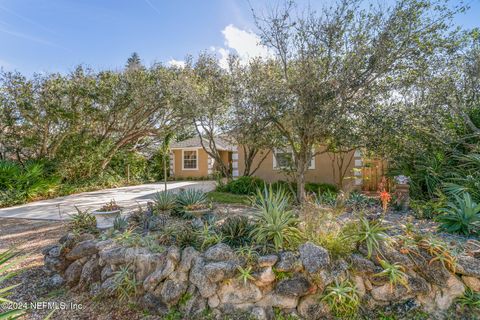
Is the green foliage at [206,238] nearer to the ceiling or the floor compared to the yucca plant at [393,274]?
nearer to the ceiling

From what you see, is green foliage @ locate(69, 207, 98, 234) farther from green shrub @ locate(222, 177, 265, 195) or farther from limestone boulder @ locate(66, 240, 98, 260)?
green shrub @ locate(222, 177, 265, 195)

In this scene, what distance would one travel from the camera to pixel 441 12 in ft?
20.2

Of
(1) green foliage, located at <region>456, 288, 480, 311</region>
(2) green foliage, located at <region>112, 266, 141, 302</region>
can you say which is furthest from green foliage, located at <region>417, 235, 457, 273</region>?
(2) green foliage, located at <region>112, 266, 141, 302</region>

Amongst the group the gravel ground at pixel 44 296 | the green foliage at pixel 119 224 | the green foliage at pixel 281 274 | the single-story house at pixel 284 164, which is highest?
the single-story house at pixel 284 164

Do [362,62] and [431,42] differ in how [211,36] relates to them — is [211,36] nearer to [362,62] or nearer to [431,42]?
[362,62]

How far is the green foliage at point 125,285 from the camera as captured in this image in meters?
3.23

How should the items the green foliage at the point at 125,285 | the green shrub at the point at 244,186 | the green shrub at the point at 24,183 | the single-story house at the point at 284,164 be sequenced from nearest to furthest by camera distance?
the green foliage at the point at 125,285 → the green shrub at the point at 24,183 → the green shrub at the point at 244,186 → the single-story house at the point at 284,164

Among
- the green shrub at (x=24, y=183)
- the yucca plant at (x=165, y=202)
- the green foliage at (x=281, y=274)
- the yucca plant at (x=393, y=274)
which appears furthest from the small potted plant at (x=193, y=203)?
the green shrub at (x=24, y=183)

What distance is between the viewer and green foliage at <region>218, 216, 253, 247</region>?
11.8ft

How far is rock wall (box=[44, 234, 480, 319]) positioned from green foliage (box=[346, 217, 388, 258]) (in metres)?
0.15

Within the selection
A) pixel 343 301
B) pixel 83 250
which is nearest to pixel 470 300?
pixel 343 301

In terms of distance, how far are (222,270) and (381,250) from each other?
73.2 inches

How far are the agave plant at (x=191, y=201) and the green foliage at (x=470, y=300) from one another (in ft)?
13.8

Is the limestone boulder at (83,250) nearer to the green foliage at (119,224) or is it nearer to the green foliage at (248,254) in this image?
the green foliage at (119,224)
